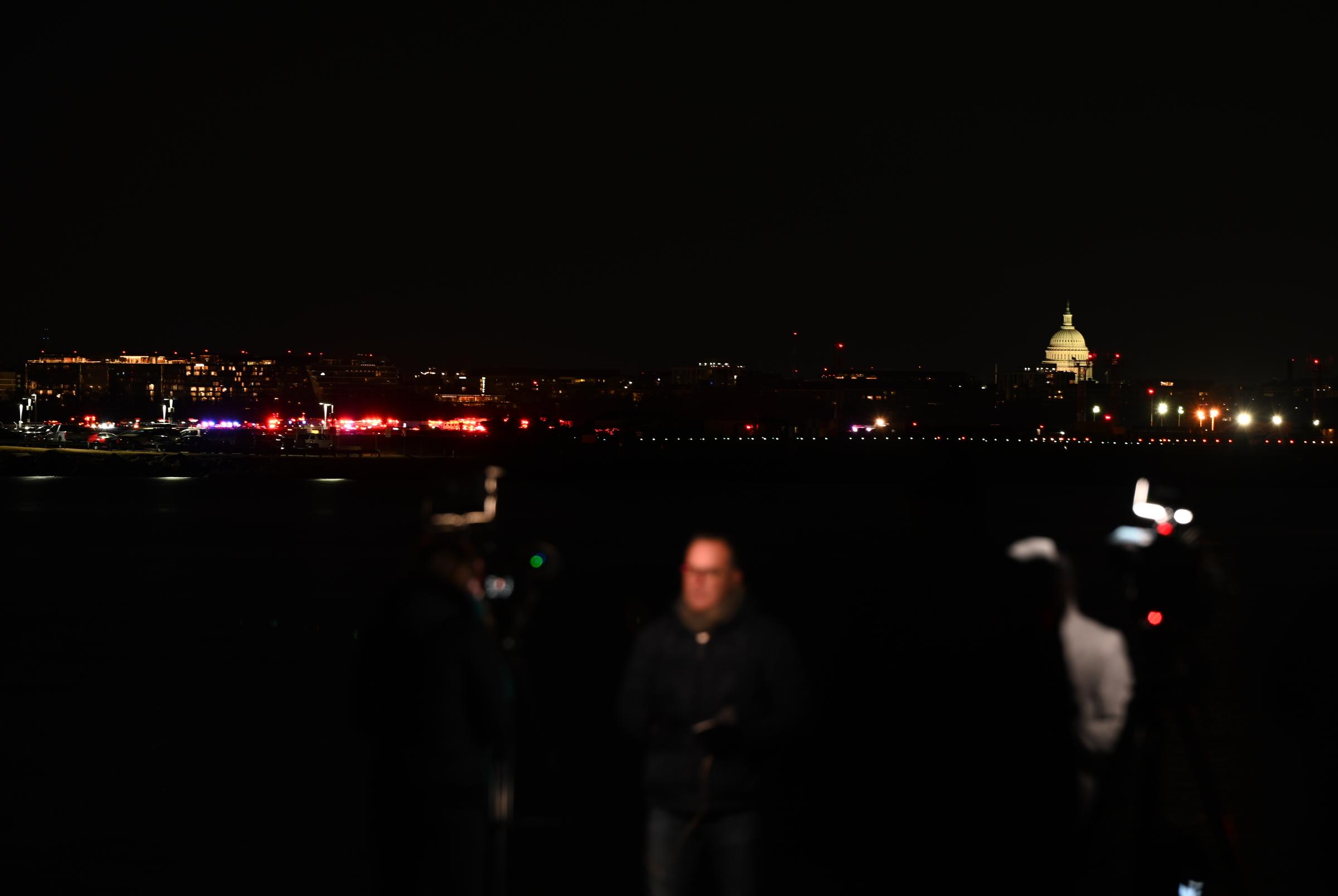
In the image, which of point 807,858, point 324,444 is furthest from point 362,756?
point 324,444

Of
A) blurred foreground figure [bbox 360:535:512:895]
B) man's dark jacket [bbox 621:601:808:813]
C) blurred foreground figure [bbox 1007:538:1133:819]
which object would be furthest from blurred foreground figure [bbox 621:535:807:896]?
blurred foreground figure [bbox 1007:538:1133:819]

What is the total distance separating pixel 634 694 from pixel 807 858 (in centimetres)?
298

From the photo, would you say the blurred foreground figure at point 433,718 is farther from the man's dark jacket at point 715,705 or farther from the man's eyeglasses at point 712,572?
the man's eyeglasses at point 712,572

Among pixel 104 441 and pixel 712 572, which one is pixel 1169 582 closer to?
pixel 712 572

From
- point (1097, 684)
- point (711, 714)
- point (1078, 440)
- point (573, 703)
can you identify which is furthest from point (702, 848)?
point (1078, 440)

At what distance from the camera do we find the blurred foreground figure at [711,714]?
15.4ft

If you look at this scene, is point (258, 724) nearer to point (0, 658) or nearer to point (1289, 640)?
point (0, 658)

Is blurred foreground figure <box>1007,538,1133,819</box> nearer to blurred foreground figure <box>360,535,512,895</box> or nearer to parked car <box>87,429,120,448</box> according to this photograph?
blurred foreground figure <box>360,535,512,895</box>

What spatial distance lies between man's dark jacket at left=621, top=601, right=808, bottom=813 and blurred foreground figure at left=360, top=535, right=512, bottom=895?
1.68 feet

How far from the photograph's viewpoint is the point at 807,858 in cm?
738

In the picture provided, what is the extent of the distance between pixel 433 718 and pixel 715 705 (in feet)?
3.11

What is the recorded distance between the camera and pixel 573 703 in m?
11.7

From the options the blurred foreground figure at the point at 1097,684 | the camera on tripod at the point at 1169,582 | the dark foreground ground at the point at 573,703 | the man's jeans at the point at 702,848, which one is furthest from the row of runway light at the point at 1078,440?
the man's jeans at the point at 702,848

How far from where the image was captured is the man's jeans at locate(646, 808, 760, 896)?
475 centimetres
